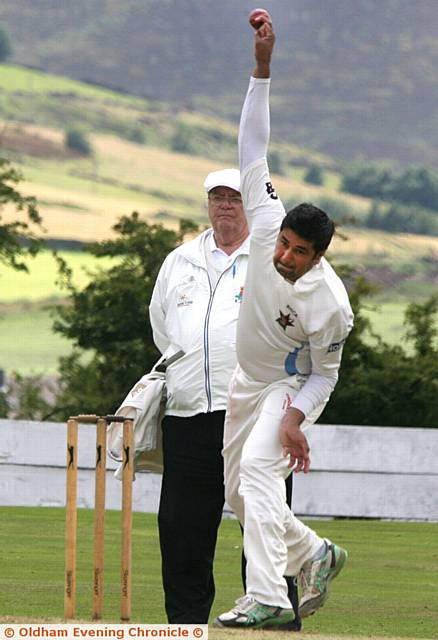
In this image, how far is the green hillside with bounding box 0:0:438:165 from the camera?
14712 cm

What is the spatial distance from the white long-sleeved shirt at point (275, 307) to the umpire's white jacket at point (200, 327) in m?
0.79

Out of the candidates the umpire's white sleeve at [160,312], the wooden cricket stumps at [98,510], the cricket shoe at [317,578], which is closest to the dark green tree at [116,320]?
the umpire's white sleeve at [160,312]

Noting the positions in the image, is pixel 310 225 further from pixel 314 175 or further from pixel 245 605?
pixel 314 175

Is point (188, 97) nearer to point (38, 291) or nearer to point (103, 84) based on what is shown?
point (103, 84)


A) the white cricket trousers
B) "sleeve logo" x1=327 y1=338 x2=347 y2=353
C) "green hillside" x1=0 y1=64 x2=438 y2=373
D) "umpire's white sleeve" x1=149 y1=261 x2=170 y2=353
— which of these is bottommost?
the white cricket trousers

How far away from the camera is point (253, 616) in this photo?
6273 mm

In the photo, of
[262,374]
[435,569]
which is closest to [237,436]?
[262,374]

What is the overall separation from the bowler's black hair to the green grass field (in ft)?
4.86

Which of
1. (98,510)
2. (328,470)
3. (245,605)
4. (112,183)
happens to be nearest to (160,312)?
(98,510)

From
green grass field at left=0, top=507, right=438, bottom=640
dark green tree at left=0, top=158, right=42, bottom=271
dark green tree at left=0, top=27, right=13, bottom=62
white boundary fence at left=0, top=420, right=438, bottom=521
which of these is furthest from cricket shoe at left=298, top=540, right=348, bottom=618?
dark green tree at left=0, top=27, right=13, bottom=62

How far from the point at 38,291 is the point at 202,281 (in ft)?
238

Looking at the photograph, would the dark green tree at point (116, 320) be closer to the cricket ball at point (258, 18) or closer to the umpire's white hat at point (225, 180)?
the umpire's white hat at point (225, 180)

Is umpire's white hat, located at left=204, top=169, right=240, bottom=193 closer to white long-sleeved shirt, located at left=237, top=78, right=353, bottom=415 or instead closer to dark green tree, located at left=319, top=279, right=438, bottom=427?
white long-sleeved shirt, located at left=237, top=78, right=353, bottom=415

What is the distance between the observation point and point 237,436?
6766 mm
